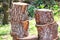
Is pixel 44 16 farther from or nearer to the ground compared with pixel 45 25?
farther from the ground

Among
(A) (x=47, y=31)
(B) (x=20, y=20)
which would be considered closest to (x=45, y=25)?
(A) (x=47, y=31)

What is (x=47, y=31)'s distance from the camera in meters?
3.48

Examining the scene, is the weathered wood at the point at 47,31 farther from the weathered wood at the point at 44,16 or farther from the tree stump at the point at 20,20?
the tree stump at the point at 20,20

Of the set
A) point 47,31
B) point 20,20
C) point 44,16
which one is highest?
point 44,16

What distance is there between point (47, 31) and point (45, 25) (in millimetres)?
121

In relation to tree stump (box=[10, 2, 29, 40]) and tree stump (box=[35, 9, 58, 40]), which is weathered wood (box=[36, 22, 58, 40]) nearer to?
tree stump (box=[35, 9, 58, 40])

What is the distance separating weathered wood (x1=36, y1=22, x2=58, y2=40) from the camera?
11.3 feet

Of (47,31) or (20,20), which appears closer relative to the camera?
(47,31)

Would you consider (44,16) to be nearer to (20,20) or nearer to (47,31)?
(47,31)

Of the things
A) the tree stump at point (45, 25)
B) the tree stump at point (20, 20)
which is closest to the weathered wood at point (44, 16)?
the tree stump at point (45, 25)

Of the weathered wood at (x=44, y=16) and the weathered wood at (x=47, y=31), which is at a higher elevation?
the weathered wood at (x=44, y=16)

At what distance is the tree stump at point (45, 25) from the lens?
11.3ft

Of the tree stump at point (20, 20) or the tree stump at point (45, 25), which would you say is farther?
the tree stump at point (20, 20)

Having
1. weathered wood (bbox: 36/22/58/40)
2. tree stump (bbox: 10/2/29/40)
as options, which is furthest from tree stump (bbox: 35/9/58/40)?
tree stump (bbox: 10/2/29/40)
